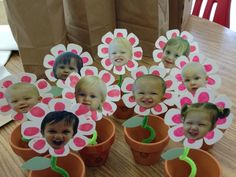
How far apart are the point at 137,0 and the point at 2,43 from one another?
18.6 inches

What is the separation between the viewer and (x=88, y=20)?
35.7 inches

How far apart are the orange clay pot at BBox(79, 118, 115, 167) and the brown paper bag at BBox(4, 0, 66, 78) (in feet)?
0.94

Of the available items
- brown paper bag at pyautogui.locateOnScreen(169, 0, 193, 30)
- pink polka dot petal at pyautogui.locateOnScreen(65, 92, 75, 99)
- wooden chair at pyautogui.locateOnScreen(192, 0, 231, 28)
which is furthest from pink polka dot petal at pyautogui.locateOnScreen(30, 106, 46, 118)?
wooden chair at pyautogui.locateOnScreen(192, 0, 231, 28)

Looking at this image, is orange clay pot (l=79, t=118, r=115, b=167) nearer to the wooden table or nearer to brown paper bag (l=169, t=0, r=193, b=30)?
the wooden table

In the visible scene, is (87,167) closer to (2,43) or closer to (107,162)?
(107,162)

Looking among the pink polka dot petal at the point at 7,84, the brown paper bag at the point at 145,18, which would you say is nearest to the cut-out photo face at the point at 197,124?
the pink polka dot petal at the point at 7,84

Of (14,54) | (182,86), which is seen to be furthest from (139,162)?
(14,54)

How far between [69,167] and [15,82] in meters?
0.19

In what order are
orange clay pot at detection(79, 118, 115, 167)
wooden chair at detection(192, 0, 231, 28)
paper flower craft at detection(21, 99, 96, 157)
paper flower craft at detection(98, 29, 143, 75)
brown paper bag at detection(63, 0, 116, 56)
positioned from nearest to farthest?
1. paper flower craft at detection(21, 99, 96, 157)
2. orange clay pot at detection(79, 118, 115, 167)
3. paper flower craft at detection(98, 29, 143, 75)
4. brown paper bag at detection(63, 0, 116, 56)
5. wooden chair at detection(192, 0, 231, 28)

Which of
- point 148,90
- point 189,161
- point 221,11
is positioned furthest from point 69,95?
point 221,11

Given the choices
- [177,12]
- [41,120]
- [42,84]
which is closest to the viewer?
[41,120]

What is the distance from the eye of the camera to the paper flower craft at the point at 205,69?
24.6 inches

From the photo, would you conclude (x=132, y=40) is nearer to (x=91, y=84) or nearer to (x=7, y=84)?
(x=91, y=84)

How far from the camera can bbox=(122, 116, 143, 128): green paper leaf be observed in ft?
2.05
